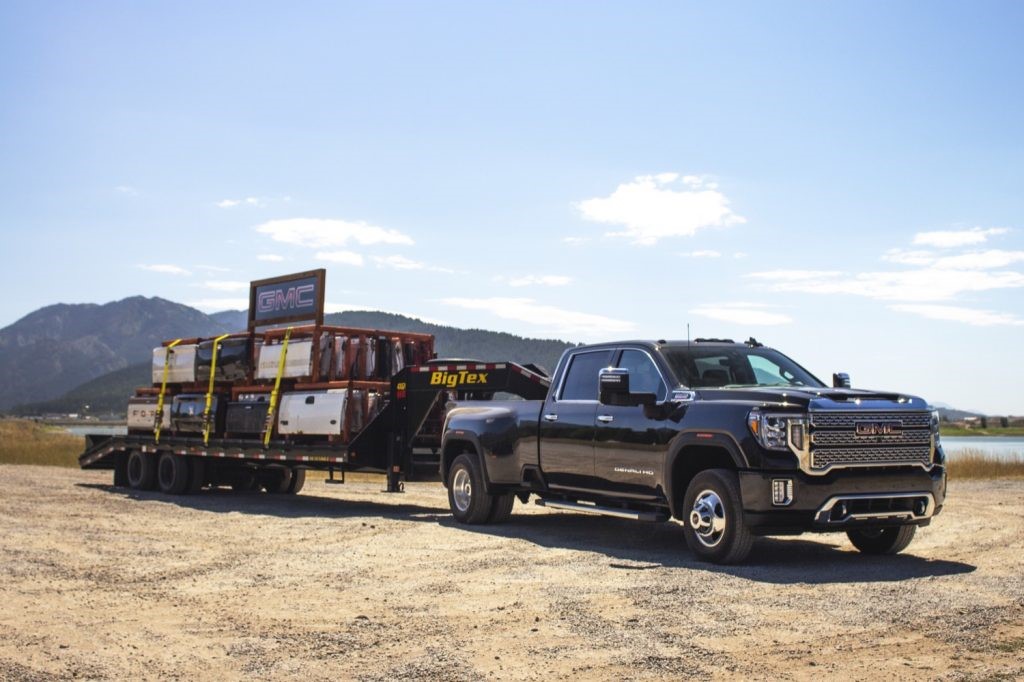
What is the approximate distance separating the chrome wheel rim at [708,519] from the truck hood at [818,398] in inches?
37.0

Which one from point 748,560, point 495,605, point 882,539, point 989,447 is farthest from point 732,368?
point 989,447

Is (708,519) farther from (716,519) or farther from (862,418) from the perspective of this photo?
(862,418)

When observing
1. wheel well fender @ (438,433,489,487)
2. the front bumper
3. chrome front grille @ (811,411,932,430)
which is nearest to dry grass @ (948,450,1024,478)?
wheel well fender @ (438,433,489,487)

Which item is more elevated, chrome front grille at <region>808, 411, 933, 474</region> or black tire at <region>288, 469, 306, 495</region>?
chrome front grille at <region>808, 411, 933, 474</region>

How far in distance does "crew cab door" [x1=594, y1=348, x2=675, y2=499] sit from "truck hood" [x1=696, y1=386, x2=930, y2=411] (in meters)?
0.66

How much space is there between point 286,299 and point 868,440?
12.4 meters

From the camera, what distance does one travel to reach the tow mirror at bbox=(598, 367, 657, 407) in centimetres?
1145

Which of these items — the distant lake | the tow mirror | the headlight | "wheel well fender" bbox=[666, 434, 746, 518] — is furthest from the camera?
the distant lake

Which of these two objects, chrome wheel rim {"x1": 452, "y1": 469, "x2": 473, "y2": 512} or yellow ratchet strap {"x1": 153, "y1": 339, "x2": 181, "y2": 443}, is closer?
chrome wheel rim {"x1": 452, "y1": 469, "x2": 473, "y2": 512}

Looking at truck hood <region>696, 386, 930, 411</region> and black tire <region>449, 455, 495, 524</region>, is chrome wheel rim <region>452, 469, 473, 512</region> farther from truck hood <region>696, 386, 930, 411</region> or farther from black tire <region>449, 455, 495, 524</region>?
truck hood <region>696, 386, 930, 411</region>

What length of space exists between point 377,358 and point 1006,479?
14639mm

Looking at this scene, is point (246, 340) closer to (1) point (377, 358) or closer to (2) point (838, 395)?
(1) point (377, 358)

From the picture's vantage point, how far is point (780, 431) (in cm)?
1030

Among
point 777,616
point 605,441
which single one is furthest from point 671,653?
point 605,441
